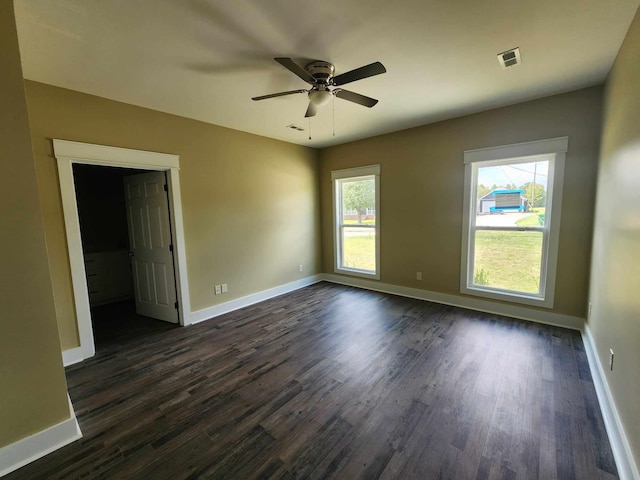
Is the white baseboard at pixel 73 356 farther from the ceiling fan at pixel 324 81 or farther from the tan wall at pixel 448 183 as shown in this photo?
the tan wall at pixel 448 183

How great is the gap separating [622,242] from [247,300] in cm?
424

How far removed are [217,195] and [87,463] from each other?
3.06 m

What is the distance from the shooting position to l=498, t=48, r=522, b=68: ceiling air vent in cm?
222

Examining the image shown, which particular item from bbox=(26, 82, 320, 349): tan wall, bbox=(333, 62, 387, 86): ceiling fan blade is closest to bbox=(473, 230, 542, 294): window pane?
bbox=(333, 62, 387, 86): ceiling fan blade

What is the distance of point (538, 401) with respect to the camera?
205 centimetres

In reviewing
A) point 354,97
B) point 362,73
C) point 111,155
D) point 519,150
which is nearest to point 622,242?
point 519,150

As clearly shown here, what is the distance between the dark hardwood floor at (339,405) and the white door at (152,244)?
0.53 m

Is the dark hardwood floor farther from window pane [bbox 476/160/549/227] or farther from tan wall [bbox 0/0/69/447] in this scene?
window pane [bbox 476/160/549/227]

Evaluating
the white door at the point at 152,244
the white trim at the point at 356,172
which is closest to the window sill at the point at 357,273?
the white trim at the point at 356,172

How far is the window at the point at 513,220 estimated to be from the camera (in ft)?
10.8

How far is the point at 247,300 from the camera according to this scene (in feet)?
14.3

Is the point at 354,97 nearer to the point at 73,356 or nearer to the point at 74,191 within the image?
the point at 74,191

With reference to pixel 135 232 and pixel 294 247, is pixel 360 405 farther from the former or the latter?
pixel 135 232

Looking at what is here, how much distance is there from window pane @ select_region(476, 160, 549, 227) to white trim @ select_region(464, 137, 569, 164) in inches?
6.7
